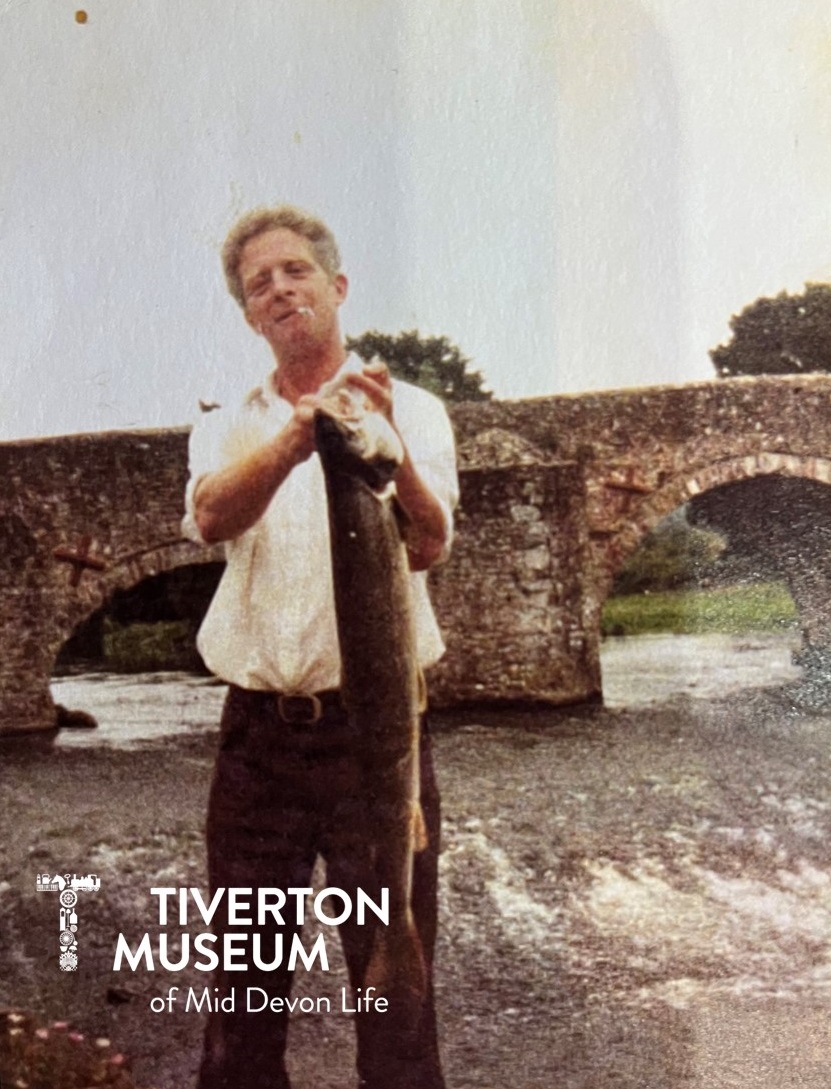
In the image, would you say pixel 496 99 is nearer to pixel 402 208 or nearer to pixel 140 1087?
pixel 402 208

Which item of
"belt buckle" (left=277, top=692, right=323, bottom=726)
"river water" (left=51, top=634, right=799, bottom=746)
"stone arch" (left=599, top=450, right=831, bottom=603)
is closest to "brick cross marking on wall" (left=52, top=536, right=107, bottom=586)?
"river water" (left=51, top=634, right=799, bottom=746)

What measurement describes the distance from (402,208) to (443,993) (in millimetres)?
2100

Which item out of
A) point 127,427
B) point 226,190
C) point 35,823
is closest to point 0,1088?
point 35,823

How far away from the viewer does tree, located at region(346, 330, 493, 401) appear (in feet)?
10.3

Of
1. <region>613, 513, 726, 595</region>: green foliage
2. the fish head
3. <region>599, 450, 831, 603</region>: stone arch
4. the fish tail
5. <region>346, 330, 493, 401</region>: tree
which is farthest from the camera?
<region>599, 450, 831, 603</region>: stone arch

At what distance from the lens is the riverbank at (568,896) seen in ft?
10.0

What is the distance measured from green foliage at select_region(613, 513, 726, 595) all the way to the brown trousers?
769mm

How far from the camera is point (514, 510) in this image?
3408mm

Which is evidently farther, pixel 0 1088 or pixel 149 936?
pixel 149 936

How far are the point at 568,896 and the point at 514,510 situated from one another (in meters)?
1.07

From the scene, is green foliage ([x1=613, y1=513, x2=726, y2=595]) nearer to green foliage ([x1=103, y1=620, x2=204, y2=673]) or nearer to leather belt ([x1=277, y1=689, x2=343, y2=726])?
leather belt ([x1=277, y1=689, x2=343, y2=726])

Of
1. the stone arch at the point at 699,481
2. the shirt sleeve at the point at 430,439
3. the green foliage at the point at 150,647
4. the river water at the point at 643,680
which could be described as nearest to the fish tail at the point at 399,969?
the river water at the point at 643,680

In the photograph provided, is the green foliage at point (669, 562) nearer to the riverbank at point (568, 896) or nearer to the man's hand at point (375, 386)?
the riverbank at point (568, 896)

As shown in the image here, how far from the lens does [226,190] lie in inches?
127
